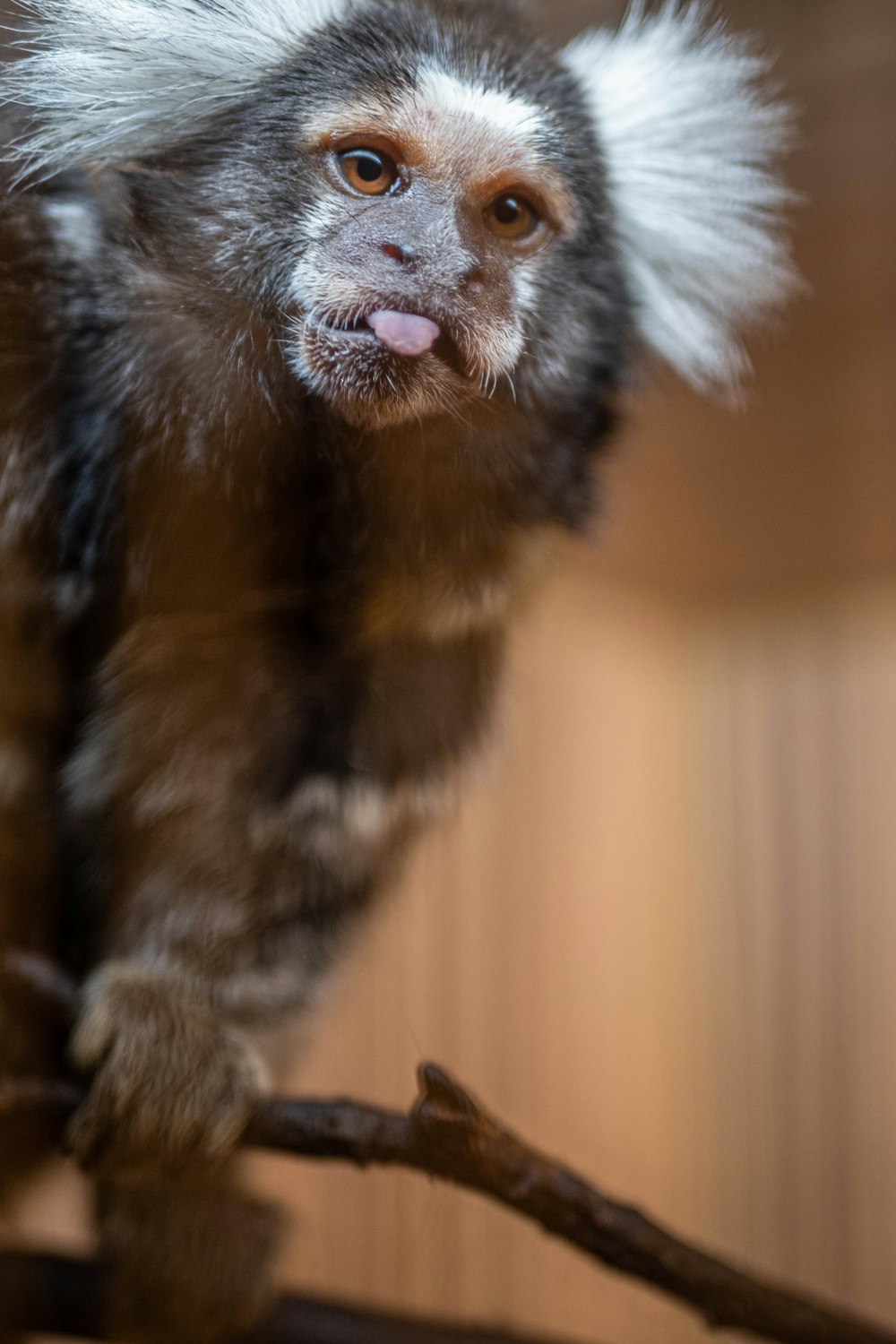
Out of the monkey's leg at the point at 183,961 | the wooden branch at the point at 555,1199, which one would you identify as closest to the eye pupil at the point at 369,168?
the monkey's leg at the point at 183,961

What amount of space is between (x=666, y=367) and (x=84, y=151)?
0.66 metres

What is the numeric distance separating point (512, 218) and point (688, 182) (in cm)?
36

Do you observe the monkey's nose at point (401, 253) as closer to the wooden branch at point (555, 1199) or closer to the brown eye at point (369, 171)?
the brown eye at point (369, 171)

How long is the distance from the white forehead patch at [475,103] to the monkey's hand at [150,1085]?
823 mm

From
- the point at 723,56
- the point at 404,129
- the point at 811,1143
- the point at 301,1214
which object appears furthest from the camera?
the point at 811,1143

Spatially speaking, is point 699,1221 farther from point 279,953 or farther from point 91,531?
point 91,531

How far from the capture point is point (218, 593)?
Result: 1101 mm

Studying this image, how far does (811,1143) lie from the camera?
159 centimetres

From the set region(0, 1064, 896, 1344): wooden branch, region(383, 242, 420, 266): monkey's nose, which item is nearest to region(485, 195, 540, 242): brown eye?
region(383, 242, 420, 266): monkey's nose

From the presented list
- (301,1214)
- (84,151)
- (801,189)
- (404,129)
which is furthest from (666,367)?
(301,1214)

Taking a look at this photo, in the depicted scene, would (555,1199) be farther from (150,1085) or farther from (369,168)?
(369,168)

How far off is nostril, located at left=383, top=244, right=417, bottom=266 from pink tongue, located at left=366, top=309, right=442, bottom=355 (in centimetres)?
4

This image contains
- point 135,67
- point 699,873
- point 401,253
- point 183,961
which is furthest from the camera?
point 699,873

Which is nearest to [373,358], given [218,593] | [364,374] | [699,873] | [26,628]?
[364,374]
